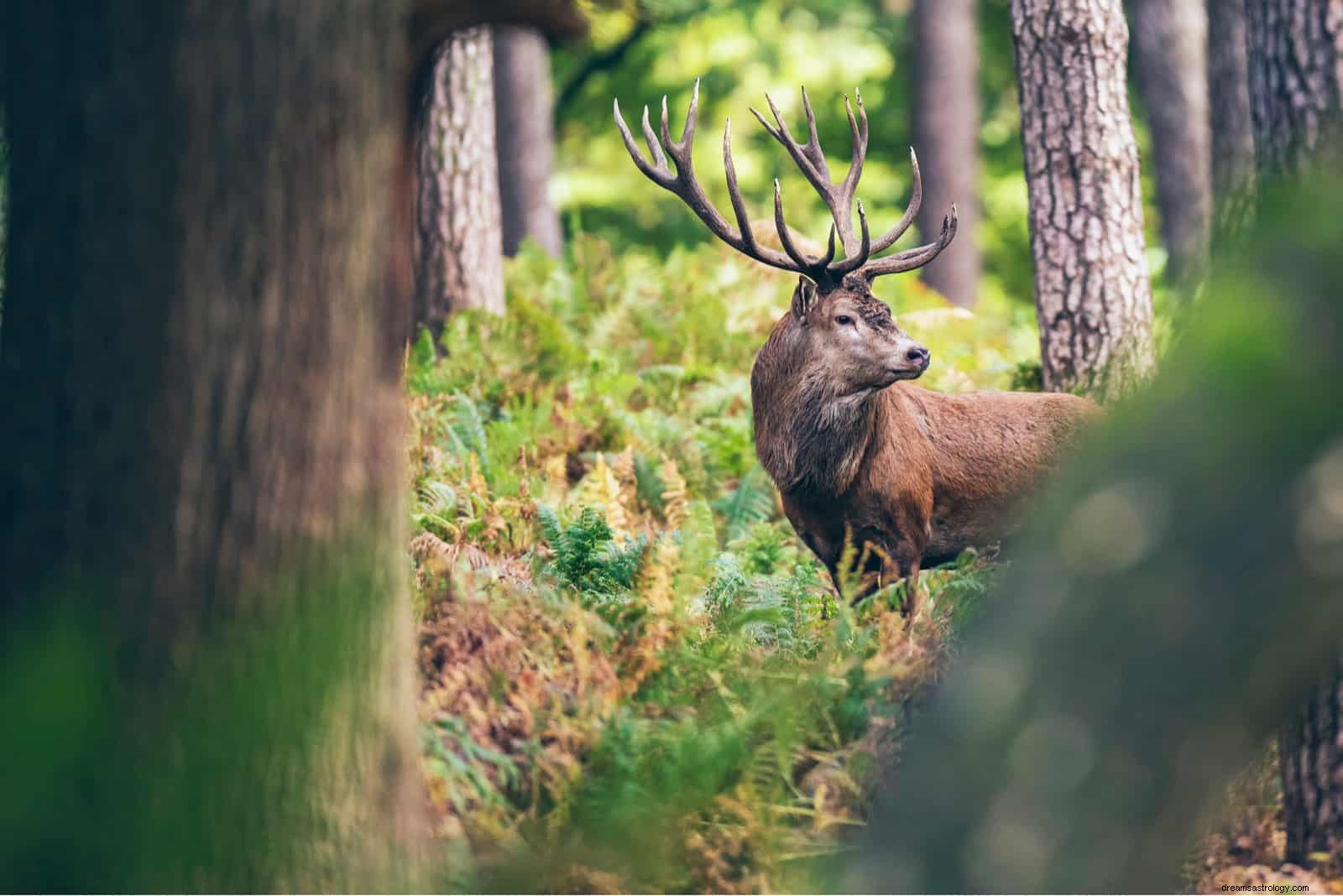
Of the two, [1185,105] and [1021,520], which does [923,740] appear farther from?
[1185,105]

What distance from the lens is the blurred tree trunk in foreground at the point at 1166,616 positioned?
2.83 meters

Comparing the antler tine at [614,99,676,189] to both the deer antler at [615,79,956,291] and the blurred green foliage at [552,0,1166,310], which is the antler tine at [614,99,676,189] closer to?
the deer antler at [615,79,956,291]

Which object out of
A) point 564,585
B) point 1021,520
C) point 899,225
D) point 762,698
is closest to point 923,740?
point 762,698

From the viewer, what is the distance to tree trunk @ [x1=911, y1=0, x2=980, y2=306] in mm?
18984

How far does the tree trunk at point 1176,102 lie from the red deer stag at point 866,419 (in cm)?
1134

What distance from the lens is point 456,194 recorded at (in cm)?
1076

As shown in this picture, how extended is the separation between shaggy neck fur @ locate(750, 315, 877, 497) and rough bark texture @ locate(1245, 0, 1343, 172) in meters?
2.58

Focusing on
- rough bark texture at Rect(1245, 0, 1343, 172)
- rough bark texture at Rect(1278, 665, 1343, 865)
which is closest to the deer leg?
rough bark texture at Rect(1278, 665, 1343, 865)

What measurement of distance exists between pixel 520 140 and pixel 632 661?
1333cm

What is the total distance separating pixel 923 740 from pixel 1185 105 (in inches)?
672

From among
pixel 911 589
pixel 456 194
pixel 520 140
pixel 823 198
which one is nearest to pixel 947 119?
pixel 520 140

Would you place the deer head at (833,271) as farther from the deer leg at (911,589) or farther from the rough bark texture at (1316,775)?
the rough bark texture at (1316,775)

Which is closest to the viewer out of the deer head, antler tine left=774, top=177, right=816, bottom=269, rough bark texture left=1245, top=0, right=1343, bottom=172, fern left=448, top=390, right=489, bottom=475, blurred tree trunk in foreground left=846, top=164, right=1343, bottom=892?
blurred tree trunk in foreground left=846, top=164, right=1343, bottom=892

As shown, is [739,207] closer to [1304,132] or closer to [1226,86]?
[1304,132]
